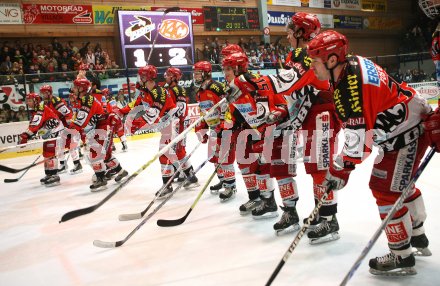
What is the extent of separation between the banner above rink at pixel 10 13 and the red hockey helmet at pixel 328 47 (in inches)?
477

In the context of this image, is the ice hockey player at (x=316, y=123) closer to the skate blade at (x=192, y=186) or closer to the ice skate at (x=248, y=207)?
the ice skate at (x=248, y=207)

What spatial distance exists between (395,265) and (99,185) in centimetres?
421

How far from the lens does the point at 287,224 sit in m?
3.25

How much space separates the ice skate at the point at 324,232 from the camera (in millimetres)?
2963

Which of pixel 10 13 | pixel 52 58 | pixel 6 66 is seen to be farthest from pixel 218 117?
pixel 10 13

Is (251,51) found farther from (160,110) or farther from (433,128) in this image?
(433,128)

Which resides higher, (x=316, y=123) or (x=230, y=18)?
(x=230, y=18)

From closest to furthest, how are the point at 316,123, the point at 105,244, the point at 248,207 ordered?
the point at 316,123, the point at 105,244, the point at 248,207

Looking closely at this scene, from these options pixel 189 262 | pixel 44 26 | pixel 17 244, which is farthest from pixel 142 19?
pixel 189 262

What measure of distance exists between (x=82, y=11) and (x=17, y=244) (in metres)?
11.2

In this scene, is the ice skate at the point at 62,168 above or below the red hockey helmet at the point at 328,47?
below

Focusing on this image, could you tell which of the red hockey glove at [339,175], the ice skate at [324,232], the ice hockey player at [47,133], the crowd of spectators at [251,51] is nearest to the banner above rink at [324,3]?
the crowd of spectators at [251,51]

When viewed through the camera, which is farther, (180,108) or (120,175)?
(120,175)

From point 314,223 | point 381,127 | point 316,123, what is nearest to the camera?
point 381,127
